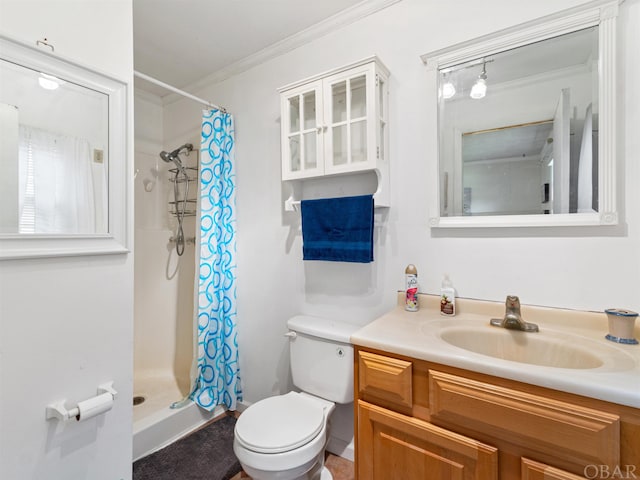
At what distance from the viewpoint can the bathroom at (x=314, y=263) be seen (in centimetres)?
100

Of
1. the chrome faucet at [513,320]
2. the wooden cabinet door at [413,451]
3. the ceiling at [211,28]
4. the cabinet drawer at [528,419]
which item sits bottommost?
the wooden cabinet door at [413,451]

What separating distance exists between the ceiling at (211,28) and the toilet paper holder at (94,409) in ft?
6.01

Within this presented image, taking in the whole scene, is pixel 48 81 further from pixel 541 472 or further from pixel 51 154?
pixel 541 472

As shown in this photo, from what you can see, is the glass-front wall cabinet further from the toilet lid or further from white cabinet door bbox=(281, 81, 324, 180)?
the toilet lid

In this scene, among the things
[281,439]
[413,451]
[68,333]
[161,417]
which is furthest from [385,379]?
[161,417]

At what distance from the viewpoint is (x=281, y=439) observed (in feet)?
3.91

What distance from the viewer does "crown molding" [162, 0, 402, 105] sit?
1550 millimetres

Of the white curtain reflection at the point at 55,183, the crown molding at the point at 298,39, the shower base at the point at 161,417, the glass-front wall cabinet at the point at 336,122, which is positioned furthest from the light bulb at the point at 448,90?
the shower base at the point at 161,417

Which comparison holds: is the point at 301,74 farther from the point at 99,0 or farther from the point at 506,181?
the point at 506,181

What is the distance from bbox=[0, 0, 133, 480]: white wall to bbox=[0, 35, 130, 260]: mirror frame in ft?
0.10

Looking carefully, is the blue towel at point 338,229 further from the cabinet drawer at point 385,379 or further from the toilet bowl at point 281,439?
the toilet bowl at point 281,439

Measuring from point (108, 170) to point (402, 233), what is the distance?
1.32 metres

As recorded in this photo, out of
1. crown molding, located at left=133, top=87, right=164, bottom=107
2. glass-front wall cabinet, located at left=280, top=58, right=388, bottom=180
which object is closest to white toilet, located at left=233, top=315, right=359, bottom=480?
glass-front wall cabinet, located at left=280, top=58, right=388, bottom=180

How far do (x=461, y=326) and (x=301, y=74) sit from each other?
1.65 metres
